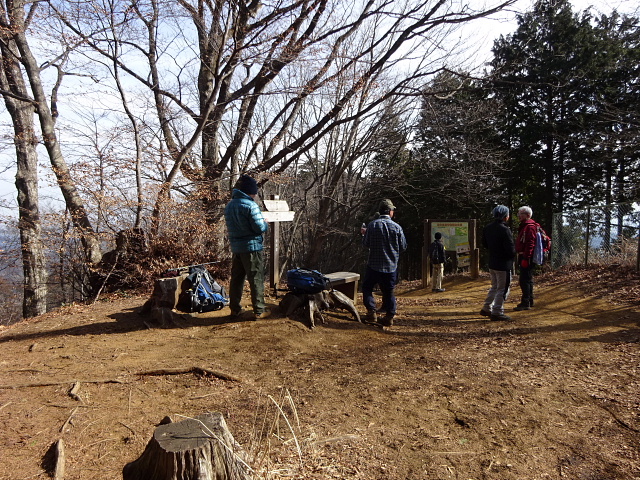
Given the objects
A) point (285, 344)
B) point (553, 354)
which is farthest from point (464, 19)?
point (285, 344)

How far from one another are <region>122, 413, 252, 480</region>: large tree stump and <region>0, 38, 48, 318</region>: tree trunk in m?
9.40

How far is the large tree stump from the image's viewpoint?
6.30ft

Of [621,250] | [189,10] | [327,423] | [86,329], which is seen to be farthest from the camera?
[621,250]

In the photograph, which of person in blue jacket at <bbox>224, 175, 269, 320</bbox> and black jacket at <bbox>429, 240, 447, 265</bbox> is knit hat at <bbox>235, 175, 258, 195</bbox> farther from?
black jacket at <bbox>429, 240, 447, 265</bbox>

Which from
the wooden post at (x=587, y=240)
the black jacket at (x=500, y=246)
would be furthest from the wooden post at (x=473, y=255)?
the black jacket at (x=500, y=246)

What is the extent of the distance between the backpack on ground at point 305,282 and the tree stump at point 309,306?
7 cm

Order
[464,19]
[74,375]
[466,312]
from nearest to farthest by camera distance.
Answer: [74,375] < [466,312] < [464,19]

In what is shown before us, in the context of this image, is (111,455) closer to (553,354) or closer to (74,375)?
(74,375)

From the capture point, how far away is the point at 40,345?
193 inches

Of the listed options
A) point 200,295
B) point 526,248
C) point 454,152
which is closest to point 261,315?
point 200,295

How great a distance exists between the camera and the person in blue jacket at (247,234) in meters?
5.62

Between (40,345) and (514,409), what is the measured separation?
16.4ft

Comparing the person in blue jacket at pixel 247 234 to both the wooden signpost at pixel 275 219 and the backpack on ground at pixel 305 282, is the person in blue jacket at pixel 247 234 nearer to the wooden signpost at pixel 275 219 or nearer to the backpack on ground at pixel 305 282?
the backpack on ground at pixel 305 282

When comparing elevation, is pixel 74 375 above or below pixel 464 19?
below
